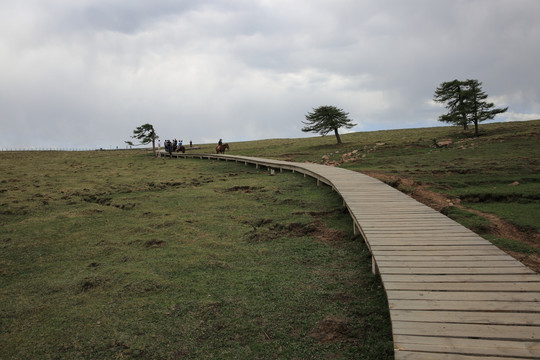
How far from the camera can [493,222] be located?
9.18m

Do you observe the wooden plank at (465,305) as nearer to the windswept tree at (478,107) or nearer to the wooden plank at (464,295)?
the wooden plank at (464,295)

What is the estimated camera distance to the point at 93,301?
20.0ft

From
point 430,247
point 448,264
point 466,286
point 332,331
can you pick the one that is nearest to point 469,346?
point 466,286

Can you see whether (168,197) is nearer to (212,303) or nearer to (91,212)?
(91,212)

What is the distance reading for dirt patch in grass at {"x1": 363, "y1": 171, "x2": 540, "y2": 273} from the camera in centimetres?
701

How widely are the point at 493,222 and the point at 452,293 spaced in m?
5.86

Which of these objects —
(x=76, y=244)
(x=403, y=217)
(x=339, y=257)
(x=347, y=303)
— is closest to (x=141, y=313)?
(x=347, y=303)

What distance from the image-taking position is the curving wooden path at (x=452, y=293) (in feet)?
11.1

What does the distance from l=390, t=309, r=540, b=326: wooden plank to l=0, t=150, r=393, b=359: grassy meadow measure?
573 millimetres

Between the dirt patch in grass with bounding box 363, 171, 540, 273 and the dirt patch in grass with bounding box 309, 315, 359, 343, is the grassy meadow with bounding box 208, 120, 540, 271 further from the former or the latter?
the dirt patch in grass with bounding box 309, 315, 359, 343

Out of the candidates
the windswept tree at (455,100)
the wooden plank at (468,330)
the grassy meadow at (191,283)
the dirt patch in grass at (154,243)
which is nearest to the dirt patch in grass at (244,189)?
the grassy meadow at (191,283)

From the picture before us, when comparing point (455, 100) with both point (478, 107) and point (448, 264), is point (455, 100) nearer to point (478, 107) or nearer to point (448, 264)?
point (478, 107)

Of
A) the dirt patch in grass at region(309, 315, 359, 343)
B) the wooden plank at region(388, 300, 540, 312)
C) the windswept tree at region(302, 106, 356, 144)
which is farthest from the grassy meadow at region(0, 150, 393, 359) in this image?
the windswept tree at region(302, 106, 356, 144)

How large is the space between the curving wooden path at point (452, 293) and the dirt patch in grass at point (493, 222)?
1313 millimetres
